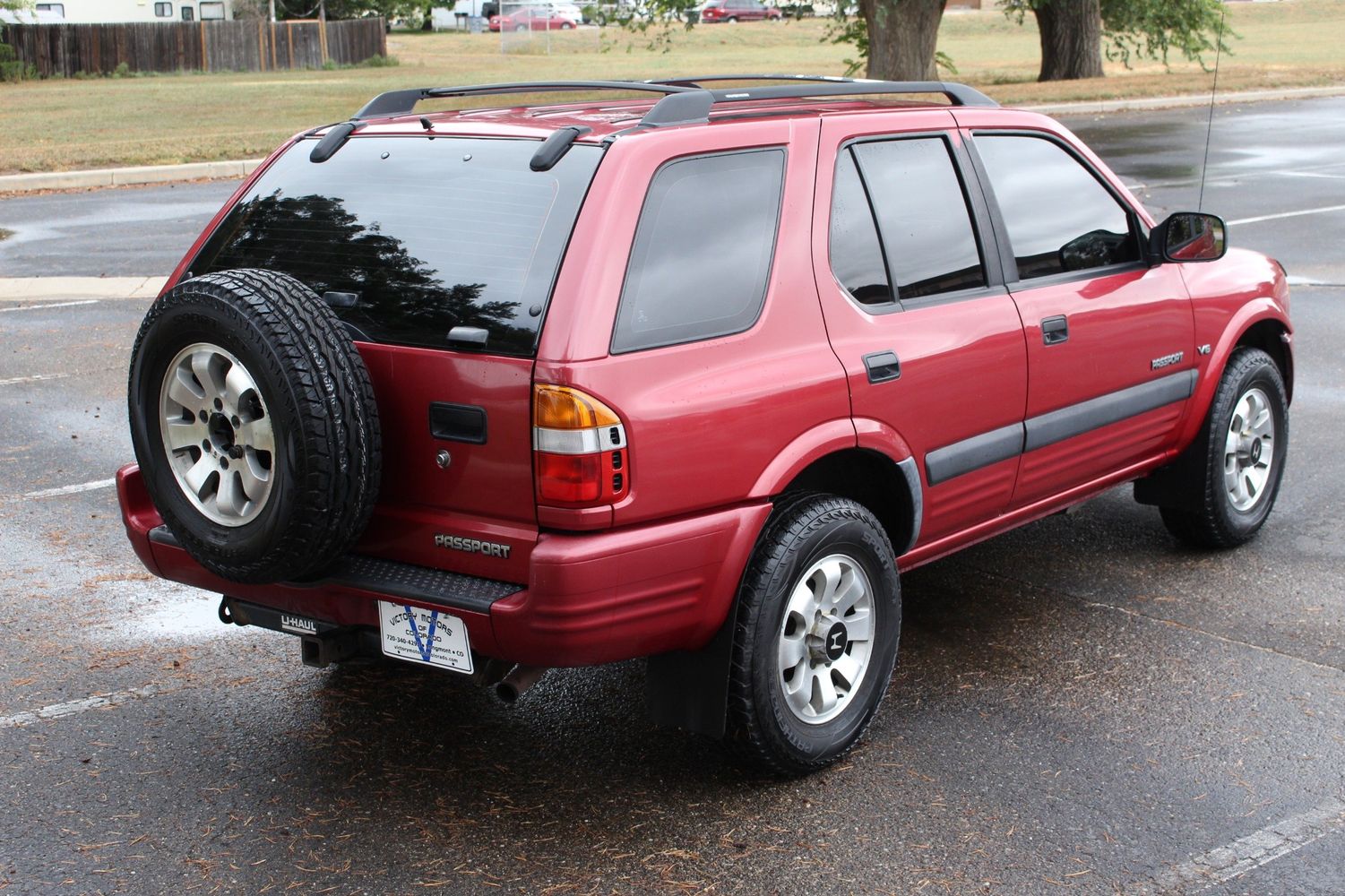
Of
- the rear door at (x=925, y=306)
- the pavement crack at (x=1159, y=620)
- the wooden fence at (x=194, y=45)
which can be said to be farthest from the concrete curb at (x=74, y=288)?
the wooden fence at (x=194, y=45)

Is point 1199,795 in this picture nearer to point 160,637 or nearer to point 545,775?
point 545,775

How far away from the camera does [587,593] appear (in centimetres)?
355

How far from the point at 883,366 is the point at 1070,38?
2990cm

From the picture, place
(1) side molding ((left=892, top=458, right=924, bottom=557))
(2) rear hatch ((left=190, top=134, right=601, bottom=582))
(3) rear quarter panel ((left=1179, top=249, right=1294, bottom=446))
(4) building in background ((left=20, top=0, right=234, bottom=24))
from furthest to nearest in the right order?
(4) building in background ((left=20, top=0, right=234, bottom=24)) → (3) rear quarter panel ((left=1179, top=249, right=1294, bottom=446)) → (1) side molding ((left=892, top=458, right=924, bottom=557)) → (2) rear hatch ((left=190, top=134, right=601, bottom=582))

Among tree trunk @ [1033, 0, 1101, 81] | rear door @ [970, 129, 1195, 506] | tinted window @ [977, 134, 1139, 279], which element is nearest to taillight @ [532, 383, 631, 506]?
rear door @ [970, 129, 1195, 506]

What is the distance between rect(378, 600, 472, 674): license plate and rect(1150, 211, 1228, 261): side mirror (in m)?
3.06

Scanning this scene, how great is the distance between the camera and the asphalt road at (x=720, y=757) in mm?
3697

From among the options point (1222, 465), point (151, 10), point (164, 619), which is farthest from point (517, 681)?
point (151, 10)

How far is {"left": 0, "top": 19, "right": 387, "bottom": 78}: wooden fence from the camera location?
41.8m

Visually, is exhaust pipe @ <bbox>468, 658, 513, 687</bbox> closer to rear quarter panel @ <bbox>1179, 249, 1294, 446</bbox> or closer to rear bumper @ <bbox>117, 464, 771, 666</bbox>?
rear bumper @ <bbox>117, 464, 771, 666</bbox>

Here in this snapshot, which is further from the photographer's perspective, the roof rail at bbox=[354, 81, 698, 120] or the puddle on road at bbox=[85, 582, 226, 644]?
the puddle on road at bbox=[85, 582, 226, 644]

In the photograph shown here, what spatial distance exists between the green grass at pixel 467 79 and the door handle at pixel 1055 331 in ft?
55.6

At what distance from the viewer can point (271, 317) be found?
11.8 ft

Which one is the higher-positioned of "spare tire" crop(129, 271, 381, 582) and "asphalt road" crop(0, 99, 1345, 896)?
"spare tire" crop(129, 271, 381, 582)
